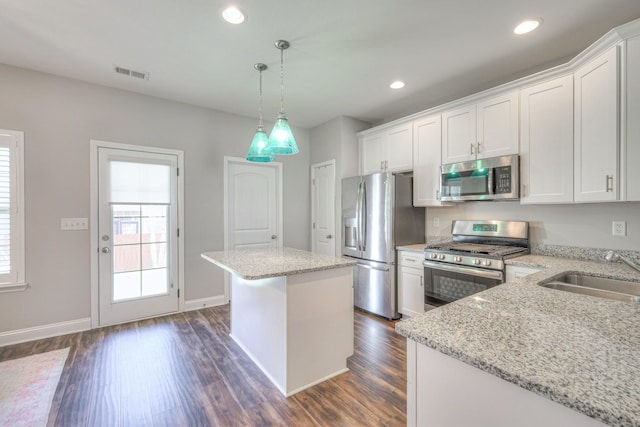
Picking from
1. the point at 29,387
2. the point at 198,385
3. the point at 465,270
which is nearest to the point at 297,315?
the point at 198,385

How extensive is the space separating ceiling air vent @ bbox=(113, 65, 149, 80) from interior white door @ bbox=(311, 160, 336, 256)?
2481 mm

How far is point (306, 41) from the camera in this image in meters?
2.37

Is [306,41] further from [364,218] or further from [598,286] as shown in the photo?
[598,286]

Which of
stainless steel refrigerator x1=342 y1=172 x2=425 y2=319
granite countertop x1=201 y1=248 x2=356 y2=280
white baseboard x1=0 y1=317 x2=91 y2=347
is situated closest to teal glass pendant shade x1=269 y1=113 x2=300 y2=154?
granite countertop x1=201 y1=248 x2=356 y2=280

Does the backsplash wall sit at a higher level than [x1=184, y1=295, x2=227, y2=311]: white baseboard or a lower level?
higher

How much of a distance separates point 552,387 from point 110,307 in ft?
12.9

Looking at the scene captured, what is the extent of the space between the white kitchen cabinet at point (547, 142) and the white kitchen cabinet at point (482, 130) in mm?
87

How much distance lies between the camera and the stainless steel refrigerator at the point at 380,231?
3377 mm

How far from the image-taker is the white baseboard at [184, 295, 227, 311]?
3697mm

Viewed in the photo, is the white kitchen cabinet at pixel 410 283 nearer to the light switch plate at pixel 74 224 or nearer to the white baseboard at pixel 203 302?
the white baseboard at pixel 203 302

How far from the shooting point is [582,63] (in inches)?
87.5

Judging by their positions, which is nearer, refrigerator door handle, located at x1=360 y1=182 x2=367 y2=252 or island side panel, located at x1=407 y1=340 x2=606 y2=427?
island side panel, located at x1=407 y1=340 x2=606 y2=427

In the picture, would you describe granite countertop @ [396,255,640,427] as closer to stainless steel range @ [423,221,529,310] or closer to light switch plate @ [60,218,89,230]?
stainless steel range @ [423,221,529,310]

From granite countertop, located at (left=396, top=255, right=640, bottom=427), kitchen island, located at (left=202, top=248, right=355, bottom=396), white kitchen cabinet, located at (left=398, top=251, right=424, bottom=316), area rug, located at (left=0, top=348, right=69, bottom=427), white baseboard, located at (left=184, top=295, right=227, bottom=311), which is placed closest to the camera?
granite countertop, located at (left=396, top=255, right=640, bottom=427)
